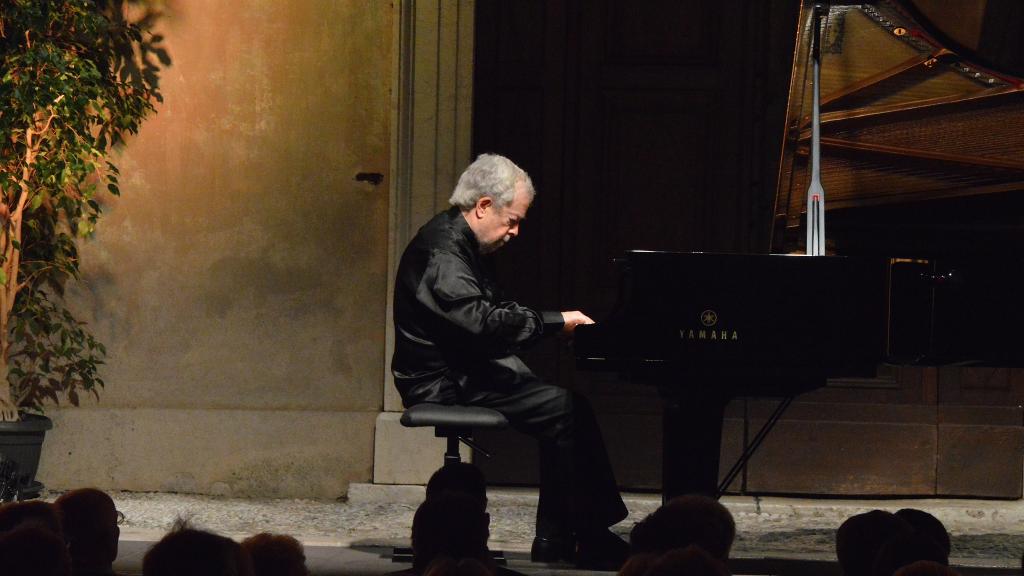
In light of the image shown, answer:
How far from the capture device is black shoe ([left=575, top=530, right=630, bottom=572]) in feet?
13.0

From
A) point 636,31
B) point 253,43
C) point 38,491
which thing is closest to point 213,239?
point 253,43

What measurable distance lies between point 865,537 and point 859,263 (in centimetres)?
149

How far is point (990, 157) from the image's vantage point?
13.2ft

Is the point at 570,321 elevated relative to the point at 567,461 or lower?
elevated

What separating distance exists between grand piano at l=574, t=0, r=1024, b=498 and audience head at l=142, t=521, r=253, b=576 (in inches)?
77.2

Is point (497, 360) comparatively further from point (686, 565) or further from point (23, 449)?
point (686, 565)

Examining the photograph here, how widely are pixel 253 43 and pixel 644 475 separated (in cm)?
241

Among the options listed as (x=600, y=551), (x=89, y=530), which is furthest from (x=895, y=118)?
(x=89, y=530)

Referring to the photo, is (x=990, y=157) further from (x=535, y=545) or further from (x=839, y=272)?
(x=535, y=545)

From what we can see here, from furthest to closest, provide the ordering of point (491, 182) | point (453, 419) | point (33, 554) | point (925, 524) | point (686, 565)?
point (491, 182) < point (453, 419) < point (925, 524) < point (33, 554) < point (686, 565)

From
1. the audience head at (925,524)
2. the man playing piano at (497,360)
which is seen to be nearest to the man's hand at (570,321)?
the man playing piano at (497,360)

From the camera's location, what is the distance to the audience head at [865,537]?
234 centimetres

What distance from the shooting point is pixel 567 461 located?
402cm

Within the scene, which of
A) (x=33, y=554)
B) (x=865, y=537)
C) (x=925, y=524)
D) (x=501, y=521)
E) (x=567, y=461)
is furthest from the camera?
(x=501, y=521)
